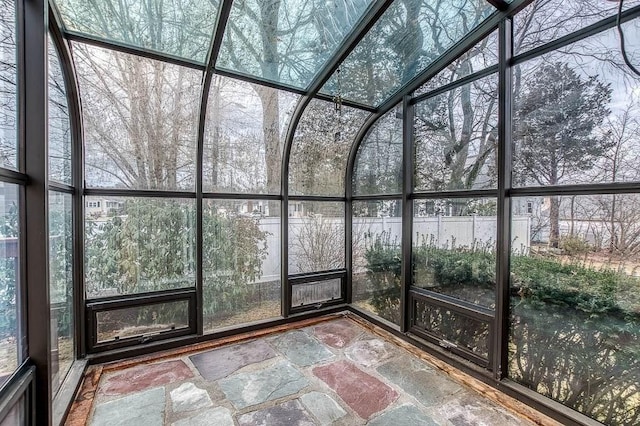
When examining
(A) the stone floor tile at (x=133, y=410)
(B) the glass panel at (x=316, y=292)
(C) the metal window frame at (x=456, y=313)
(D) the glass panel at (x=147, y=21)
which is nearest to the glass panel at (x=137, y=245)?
(A) the stone floor tile at (x=133, y=410)

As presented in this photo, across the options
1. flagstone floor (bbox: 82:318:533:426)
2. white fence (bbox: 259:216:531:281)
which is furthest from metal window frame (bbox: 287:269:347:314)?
flagstone floor (bbox: 82:318:533:426)

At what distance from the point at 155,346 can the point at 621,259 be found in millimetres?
4166

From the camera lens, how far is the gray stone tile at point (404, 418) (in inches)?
87.1

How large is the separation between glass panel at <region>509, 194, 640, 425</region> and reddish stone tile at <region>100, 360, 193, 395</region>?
3081 millimetres

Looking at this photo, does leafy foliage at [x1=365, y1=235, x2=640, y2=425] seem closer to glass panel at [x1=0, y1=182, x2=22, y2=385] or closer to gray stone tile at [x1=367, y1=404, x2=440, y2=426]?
gray stone tile at [x1=367, y1=404, x2=440, y2=426]

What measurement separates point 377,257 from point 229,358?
225 cm

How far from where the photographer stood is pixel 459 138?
306cm

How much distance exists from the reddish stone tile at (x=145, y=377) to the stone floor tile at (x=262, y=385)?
0.48 m

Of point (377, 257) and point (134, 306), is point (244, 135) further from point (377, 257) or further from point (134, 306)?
point (377, 257)

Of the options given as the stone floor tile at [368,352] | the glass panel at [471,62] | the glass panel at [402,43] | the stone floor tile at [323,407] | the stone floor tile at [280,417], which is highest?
the glass panel at [402,43]

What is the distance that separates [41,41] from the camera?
1701 millimetres

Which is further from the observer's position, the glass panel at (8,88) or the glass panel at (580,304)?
the glass panel at (580,304)

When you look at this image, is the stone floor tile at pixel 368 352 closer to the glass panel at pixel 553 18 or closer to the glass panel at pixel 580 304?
the glass panel at pixel 580 304

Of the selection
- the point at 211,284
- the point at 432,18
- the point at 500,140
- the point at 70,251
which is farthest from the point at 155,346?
the point at 432,18
